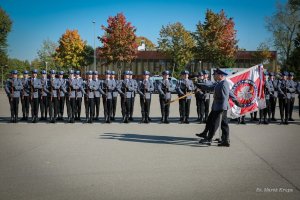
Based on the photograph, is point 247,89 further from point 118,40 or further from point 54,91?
point 118,40

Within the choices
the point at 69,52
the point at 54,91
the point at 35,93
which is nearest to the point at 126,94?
the point at 54,91

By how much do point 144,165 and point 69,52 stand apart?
59269mm

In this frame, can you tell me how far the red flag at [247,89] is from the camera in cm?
1059

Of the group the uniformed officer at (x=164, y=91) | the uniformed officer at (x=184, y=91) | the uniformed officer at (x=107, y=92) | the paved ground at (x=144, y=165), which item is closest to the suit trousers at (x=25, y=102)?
the paved ground at (x=144, y=165)

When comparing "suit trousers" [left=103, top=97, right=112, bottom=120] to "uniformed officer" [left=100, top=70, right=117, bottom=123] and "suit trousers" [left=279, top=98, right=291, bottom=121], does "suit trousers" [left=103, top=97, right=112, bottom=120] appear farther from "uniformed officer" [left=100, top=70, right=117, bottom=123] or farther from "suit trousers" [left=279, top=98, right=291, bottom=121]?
"suit trousers" [left=279, top=98, right=291, bottom=121]

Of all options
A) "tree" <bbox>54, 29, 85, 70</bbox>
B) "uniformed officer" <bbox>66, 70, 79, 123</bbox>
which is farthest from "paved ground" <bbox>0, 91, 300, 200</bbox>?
"tree" <bbox>54, 29, 85, 70</bbox>

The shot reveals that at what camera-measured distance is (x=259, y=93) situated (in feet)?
37.0

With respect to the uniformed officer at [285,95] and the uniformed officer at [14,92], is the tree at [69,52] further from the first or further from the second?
the uniformed officer at [285,95]

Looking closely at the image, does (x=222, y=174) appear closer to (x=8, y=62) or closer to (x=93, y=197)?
(x=93, y=197)

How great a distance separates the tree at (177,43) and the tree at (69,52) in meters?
16.6

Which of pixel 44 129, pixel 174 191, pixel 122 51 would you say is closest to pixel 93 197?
pixel 174 191

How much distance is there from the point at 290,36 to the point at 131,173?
178 ft

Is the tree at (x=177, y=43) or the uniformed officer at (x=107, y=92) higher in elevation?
the tree at (x=177, y=43)

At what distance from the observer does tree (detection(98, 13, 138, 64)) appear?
54438 mm
